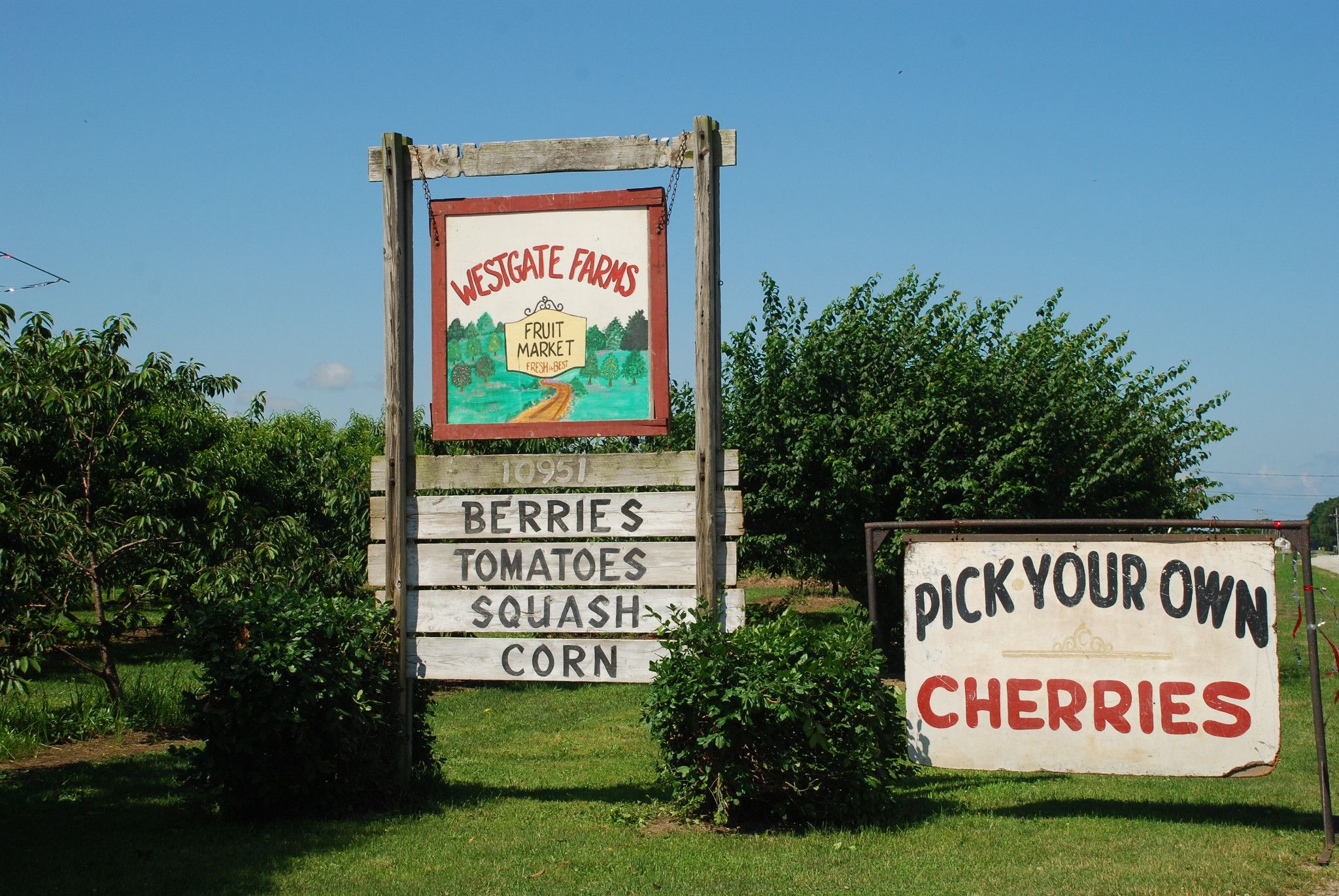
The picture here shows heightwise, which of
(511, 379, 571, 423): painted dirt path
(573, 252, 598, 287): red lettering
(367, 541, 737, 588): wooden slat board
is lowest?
(367, 541, 737, 588): wooden slat board

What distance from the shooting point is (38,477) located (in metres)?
11.4

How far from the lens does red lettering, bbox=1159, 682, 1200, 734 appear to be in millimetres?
6441

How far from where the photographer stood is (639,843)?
638cm

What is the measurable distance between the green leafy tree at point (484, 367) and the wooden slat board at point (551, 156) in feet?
3.91

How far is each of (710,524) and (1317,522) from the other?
20761cm

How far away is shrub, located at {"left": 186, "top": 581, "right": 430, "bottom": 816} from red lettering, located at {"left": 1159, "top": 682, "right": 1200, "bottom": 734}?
4.63 metres

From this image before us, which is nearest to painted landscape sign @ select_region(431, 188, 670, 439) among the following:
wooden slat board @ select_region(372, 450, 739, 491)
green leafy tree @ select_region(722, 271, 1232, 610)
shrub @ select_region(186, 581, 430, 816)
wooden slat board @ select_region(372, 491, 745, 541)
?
wooden slat board @ select_region(372, 450, 739, 491)

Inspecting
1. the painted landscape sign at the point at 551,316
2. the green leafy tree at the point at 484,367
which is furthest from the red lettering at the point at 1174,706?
the green leafy tree at the point at 484,367

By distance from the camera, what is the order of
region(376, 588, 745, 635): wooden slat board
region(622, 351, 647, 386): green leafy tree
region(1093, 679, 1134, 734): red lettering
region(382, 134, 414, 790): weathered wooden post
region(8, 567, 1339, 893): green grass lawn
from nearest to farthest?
region(8, 567, 1339, 893): green grass lawn
region(1093, 679, 1134, 734): red lettering
region(376, 588, 745, 635): wooden slat board
region(622, 351, 647, 386): green leafy tree
region(382, 134, 414, 790): weathered wooden post

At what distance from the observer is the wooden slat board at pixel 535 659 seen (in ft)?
22.7

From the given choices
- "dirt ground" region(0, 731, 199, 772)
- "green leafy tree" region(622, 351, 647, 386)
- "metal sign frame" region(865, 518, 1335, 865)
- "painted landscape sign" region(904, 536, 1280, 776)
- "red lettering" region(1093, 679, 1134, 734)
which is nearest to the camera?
"metal sign frame" region(865, 518, 1335, 865)

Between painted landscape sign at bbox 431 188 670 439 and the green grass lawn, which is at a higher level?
painted landscape sign at bbox 431 188 670 439

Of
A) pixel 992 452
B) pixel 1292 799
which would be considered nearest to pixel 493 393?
pixel 1292 799

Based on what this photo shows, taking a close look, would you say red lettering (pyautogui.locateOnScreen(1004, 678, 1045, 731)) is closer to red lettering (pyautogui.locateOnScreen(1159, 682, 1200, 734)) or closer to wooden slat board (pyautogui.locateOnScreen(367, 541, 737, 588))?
red lettering (pyautogui.locateOnScreen(1159, 682, 1200, 734))
